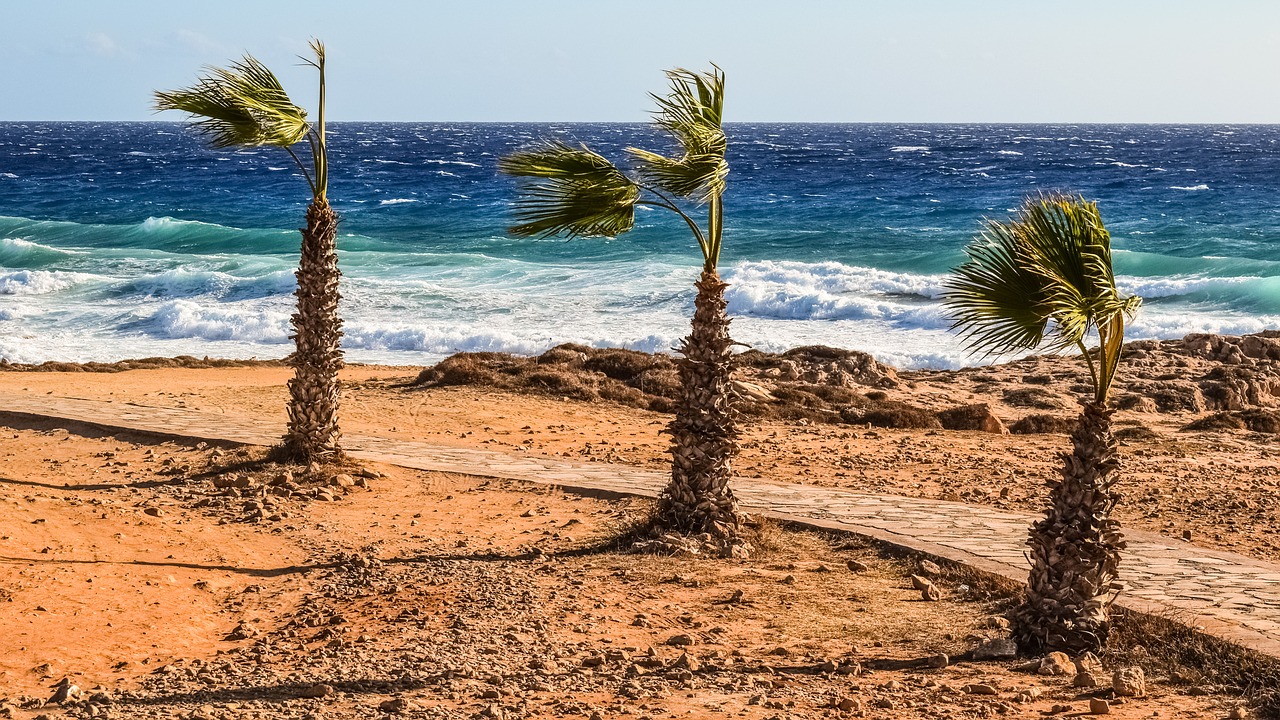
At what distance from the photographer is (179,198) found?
55906mm

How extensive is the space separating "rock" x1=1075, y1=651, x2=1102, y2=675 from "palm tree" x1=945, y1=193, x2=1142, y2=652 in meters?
0.07

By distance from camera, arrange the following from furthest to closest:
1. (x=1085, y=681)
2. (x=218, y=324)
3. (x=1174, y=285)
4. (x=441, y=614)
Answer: (x=1174, y=285) < (x=218, y=324) < (x=441, y=614) < (x=1085, y=681)

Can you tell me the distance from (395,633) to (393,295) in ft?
84.0

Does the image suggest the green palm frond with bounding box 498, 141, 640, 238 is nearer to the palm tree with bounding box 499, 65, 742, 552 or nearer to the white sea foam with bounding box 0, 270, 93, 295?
the palm tree with bounding box 499, 65, 742, 552

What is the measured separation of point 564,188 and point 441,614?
9.80ft

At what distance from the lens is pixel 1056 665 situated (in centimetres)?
659

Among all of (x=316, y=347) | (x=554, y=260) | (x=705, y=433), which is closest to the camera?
(x=705, y=433)

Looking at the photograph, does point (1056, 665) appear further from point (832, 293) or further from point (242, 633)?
point (832, 293)

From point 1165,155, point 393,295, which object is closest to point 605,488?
point 393,295

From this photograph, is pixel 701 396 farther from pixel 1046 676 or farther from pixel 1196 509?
pixel 1196 509

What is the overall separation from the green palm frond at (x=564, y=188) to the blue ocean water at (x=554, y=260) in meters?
0.56

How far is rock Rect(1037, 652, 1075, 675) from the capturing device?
6562mm

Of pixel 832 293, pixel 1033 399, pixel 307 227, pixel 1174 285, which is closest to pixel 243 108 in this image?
pixel 307 227

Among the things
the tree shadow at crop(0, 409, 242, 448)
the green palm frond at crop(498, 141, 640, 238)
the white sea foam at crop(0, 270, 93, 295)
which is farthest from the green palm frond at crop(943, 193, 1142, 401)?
the white sea foam at crop(0, 270, 93, 295)
